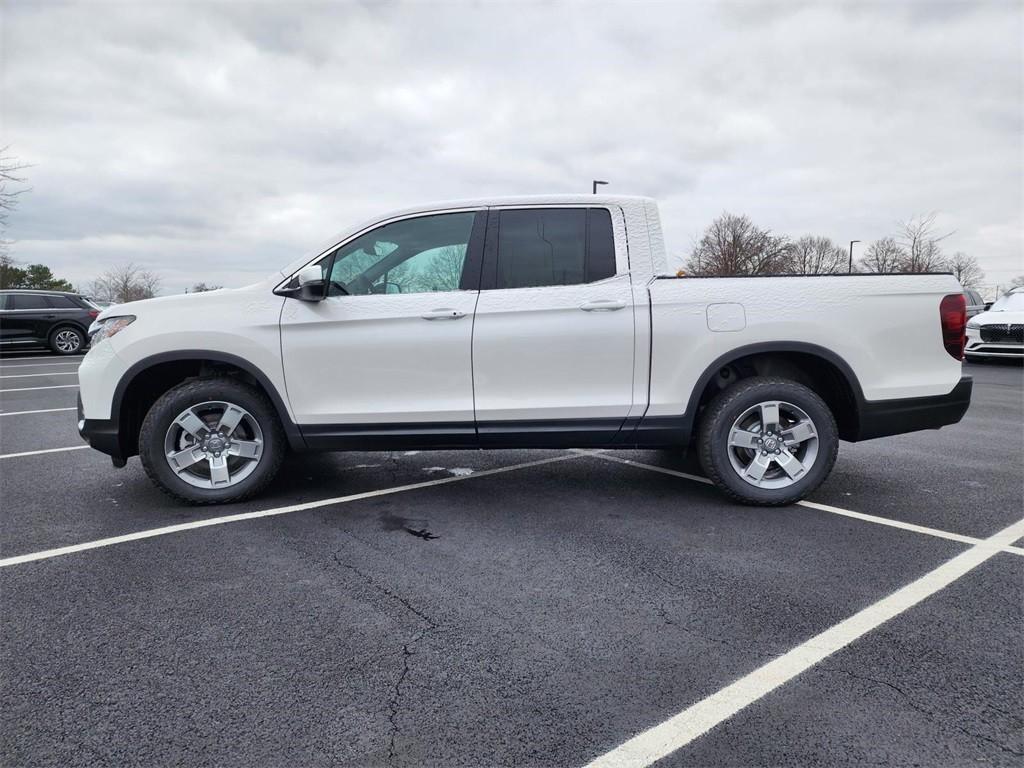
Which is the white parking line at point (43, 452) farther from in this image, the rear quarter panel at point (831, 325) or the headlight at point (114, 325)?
the rear quarter panel at point (831, 325)

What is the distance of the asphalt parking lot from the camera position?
2.04 m

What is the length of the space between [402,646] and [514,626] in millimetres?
459

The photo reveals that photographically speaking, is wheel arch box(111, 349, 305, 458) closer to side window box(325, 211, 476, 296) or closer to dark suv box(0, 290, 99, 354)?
side window box(325, 211, 476, 296)

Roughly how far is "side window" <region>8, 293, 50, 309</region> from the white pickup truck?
51.0 feet

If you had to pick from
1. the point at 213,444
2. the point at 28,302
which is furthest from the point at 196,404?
the point at 28,302

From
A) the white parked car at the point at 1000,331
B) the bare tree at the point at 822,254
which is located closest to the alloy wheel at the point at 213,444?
the white parked car at the point at 1000,331

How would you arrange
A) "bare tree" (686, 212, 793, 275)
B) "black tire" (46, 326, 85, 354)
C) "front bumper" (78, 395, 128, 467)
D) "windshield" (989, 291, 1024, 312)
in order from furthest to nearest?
"bare tree" (686, 212, 793, 275) → "black tire" (46, 326, 85, 354) → "windshield" (989, 291, 1024, 312) → "front bumper" (78, 395, 128, 467)

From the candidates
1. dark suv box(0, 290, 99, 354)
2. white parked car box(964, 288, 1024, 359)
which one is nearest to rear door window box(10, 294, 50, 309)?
dark suv box(0, 290, 99, 354)

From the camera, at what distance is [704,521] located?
408cm

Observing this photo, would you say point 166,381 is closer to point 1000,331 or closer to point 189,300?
point 189,300

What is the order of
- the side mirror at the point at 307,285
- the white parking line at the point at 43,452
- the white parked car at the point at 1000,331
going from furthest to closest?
the white parked car at the point at 1000,331
the white parking line at the point at 43,452
the side mirror at the point at 307,285

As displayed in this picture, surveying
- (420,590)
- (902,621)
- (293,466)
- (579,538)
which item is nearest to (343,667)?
(420,590)

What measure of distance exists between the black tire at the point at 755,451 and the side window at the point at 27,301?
1830 centimetres

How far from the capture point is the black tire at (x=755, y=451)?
13.7ft
